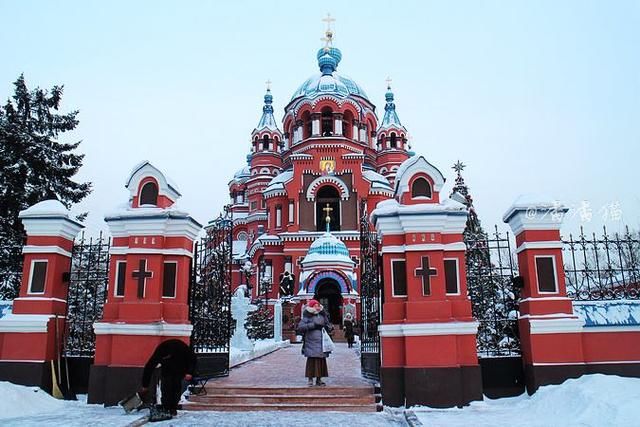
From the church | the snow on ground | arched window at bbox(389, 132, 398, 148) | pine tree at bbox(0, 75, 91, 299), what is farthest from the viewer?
arched window at bbox(389, 132, 398, 148)

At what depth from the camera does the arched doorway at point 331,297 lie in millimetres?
30297

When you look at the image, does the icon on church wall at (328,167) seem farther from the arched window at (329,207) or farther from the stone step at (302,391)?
the stone step at (302,391)

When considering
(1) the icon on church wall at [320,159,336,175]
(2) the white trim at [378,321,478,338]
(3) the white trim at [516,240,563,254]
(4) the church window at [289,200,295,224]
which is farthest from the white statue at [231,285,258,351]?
(1) the icon on church wall at [320,159,336,175]

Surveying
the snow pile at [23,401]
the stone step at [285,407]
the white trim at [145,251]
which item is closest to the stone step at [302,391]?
the stone step at [285,407]

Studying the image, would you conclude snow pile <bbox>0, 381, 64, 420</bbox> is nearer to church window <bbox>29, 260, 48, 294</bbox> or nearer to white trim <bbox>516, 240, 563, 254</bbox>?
church window <bbox>29, 260, 48, 294</bbox>

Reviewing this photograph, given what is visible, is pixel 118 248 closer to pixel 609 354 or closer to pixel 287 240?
pixel 609 354

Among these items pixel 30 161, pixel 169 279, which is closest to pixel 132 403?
pixel 169 279

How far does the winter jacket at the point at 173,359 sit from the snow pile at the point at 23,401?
73.8 inches

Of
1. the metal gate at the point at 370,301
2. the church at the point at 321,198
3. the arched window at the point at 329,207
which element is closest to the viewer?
the metal gate at the point at 370,301

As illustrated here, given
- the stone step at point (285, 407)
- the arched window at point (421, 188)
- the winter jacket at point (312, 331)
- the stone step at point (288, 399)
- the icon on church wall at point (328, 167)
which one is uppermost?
the icon on church wall at point (328, 167)

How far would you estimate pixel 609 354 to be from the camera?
26.2 ft

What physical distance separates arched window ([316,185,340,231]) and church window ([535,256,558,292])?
26.7 m

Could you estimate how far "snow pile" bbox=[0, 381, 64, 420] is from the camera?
23.6 feet

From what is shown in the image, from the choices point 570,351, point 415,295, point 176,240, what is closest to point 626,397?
point 570,351
